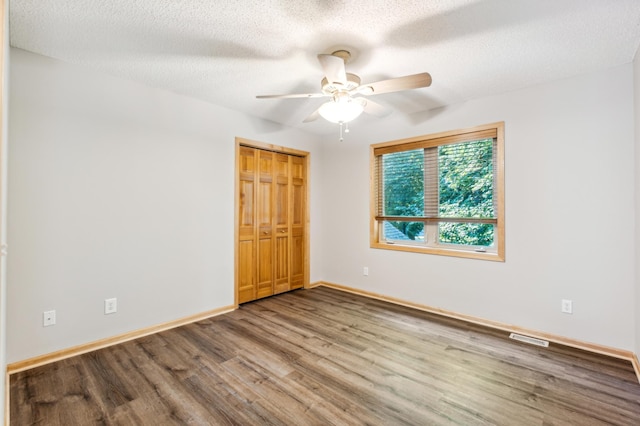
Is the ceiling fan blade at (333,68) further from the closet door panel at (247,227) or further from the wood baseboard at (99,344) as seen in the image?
the wood baseboard at (99,344)

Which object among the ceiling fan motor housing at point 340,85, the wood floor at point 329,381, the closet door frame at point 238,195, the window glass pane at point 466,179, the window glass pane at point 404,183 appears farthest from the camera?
the window glass pane at point 404,183

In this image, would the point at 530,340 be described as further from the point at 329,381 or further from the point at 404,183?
the point at 404,183

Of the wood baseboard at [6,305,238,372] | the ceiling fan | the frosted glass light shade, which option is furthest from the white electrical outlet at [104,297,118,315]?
the frosted glass light shade

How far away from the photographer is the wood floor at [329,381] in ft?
5.94

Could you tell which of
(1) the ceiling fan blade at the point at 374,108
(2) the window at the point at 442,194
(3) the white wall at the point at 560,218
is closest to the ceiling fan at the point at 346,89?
(1) the ceiling fan blade at the point at 374,108

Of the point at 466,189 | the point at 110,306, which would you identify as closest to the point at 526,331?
the point at 466,189

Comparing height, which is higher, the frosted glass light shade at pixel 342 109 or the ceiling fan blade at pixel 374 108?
the ceiling fan blade at pixel 374 108

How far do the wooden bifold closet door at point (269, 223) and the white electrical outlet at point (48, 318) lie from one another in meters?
1.73

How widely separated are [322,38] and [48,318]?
9.77ft

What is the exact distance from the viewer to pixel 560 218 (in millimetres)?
2766

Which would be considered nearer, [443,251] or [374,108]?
[374,108]

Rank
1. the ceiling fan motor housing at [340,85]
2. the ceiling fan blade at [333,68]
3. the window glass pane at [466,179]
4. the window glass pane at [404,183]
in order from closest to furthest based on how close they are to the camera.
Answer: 1. the ceiling fan blade at [333,68]
2. the ceiling fan motor housing at [340,85]
3. the window glass pane at [466,179]
4. the window glass pane at [404,183]

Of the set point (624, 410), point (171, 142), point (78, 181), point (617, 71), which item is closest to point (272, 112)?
point (171, 142)

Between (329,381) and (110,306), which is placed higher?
(110,306)
